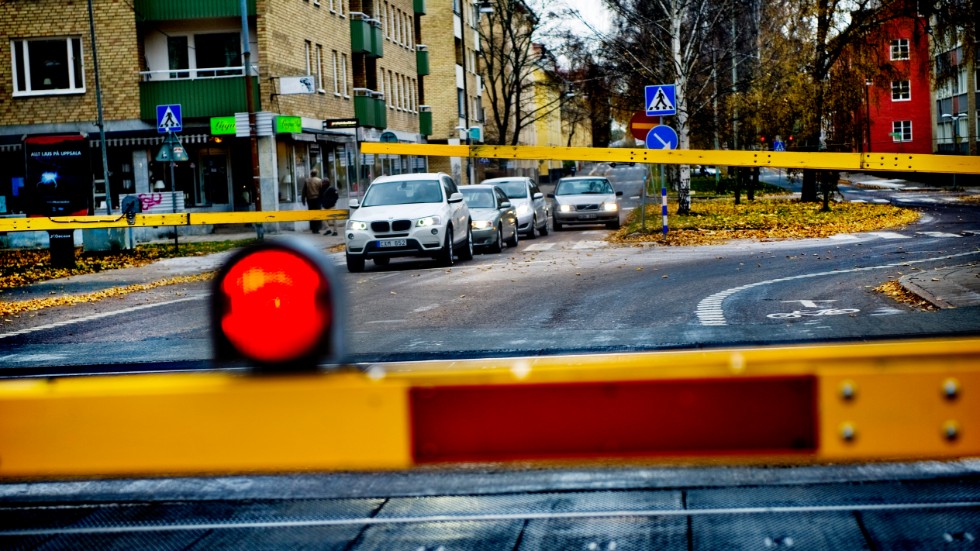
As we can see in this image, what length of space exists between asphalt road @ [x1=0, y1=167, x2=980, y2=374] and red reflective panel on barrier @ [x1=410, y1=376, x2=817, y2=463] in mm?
1865

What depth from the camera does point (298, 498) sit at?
16.6 feet

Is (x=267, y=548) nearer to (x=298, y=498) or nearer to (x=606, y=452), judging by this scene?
(x=298, y=498)

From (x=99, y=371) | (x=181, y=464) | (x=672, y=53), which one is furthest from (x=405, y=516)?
(x=672, y=53)

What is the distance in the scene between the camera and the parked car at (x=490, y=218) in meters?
27.5

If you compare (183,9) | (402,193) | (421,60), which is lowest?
(402,193)

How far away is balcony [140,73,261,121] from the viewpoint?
4172 centimetres

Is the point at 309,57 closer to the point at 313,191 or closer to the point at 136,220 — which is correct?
the point at 313,191

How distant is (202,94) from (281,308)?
4111 cm

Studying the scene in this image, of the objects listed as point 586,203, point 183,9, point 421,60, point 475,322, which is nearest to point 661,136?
point 586,203

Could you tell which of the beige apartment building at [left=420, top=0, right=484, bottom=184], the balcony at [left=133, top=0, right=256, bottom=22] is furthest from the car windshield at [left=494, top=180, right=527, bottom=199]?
the beige apartment building at [left=420, top=0, right=484, bottom=184]

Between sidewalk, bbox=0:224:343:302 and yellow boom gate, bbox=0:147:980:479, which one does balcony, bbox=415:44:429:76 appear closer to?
sidewalk, bbox=0:224:343:302

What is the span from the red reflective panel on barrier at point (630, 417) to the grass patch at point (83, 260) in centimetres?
1974

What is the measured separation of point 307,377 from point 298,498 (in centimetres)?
307

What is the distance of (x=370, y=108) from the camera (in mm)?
54938
